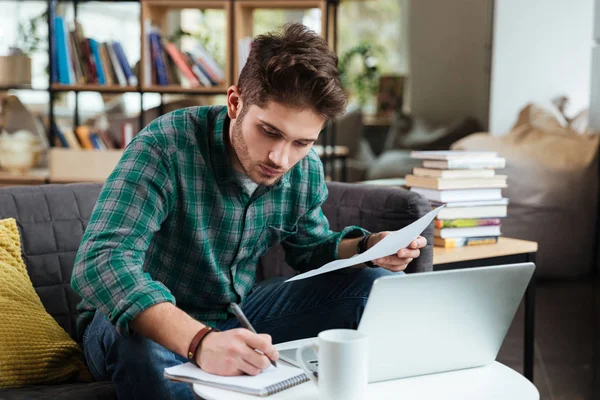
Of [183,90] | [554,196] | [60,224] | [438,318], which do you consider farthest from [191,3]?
[438,318]

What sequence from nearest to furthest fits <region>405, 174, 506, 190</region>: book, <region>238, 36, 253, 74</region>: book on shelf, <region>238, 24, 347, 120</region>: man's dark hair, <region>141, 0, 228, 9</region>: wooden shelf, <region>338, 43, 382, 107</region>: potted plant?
1. <region>238, 24, 347, 120</region>: man's dark hair
2. <region>405, 174, 506, 190</region>: book
3. <region>238, 36, 253, 74</region>: book on shelf
4. <region>141, 0, 228, 9</region>: wooden shelf
5. <region>338, 43, 382, 107</region>: potted plant

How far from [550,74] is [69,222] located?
3.54 meters

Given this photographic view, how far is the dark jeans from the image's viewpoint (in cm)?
133

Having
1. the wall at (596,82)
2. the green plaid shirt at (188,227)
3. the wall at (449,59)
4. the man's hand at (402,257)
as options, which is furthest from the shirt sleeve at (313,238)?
the wall at (449,59)

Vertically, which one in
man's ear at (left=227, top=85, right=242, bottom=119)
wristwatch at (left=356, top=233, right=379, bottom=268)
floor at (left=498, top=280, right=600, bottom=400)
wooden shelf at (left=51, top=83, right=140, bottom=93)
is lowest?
floor at (left=498, top=280, right=600, bottom=400)

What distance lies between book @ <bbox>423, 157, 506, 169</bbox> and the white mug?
1445 millimetres

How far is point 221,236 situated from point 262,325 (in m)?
0.25

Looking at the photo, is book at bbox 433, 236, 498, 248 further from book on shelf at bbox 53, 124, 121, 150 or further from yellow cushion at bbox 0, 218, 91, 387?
book on shelf at bbox 53, 124, 121, 150

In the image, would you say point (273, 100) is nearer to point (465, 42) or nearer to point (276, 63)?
point (276, 63)

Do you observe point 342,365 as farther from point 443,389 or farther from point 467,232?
point 467,232

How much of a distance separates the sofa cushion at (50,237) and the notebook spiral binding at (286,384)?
0.91 m

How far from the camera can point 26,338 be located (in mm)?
1591

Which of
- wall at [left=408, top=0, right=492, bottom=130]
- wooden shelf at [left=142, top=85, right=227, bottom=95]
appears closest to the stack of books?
wooden shelf at [left=142, top=85, right=227, bottom=95]

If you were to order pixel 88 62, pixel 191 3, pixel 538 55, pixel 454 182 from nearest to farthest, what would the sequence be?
pixel 454 182
pixel 191 3
pixel 88 62
pixel 538 55
